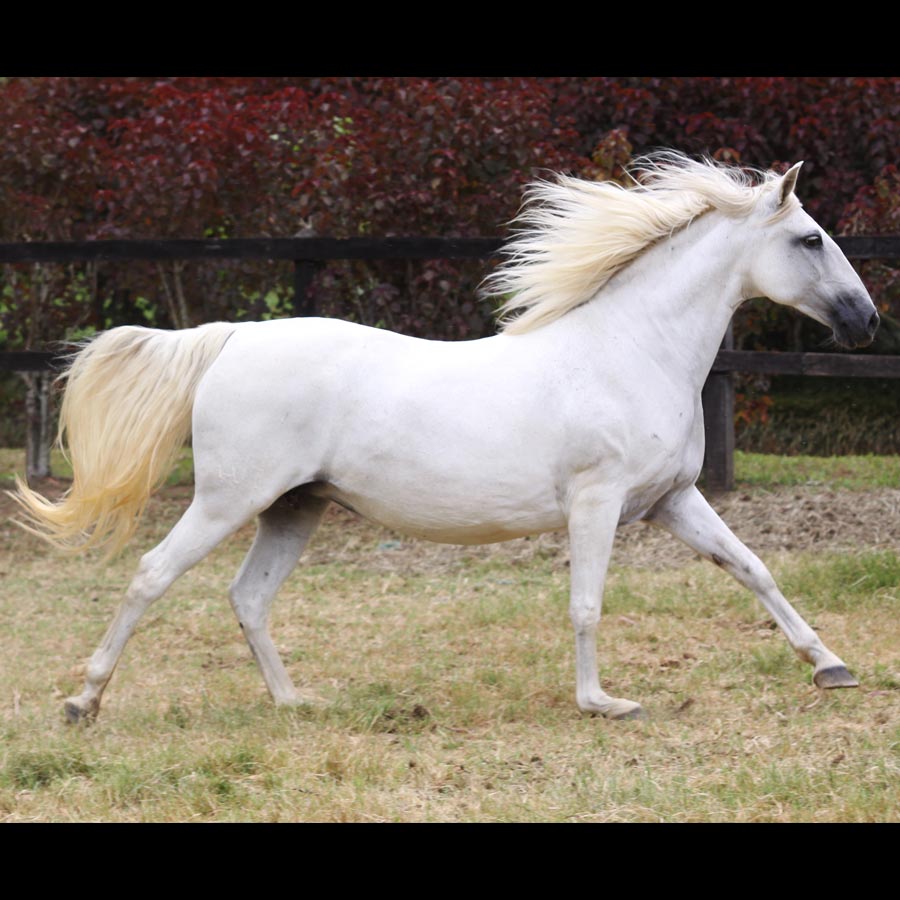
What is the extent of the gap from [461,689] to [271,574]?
2.83ft

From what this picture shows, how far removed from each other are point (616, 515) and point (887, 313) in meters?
5.07

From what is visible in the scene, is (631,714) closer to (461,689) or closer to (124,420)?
(461,689)

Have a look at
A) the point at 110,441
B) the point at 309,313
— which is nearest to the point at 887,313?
the point at 309,313

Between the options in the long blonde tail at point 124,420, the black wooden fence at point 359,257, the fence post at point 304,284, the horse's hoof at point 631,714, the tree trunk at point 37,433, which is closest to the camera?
the horse's hoof at point 631,714

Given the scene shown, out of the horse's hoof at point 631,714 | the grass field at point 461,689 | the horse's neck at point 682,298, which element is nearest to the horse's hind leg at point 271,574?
the grass field at point 461,689

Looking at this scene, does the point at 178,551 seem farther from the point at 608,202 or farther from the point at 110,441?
the point at 608,202

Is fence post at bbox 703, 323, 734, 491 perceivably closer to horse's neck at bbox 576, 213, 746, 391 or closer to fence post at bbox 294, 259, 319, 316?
fence post at bbox 294, 259, 319, 316

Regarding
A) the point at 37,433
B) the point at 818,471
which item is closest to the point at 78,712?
the point at 37,433

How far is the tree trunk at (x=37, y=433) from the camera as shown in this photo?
31.7ft

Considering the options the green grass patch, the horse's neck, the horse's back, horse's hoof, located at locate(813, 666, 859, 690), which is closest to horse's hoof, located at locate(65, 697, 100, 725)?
the horse's back

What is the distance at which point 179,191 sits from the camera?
9.24 metres

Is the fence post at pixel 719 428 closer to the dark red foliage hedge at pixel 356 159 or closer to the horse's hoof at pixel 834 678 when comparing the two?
the dark red foliage hedge at pixel 356 159

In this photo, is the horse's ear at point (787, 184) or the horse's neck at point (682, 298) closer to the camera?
the horse's ear at point (787, 184)

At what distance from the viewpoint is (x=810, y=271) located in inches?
200
